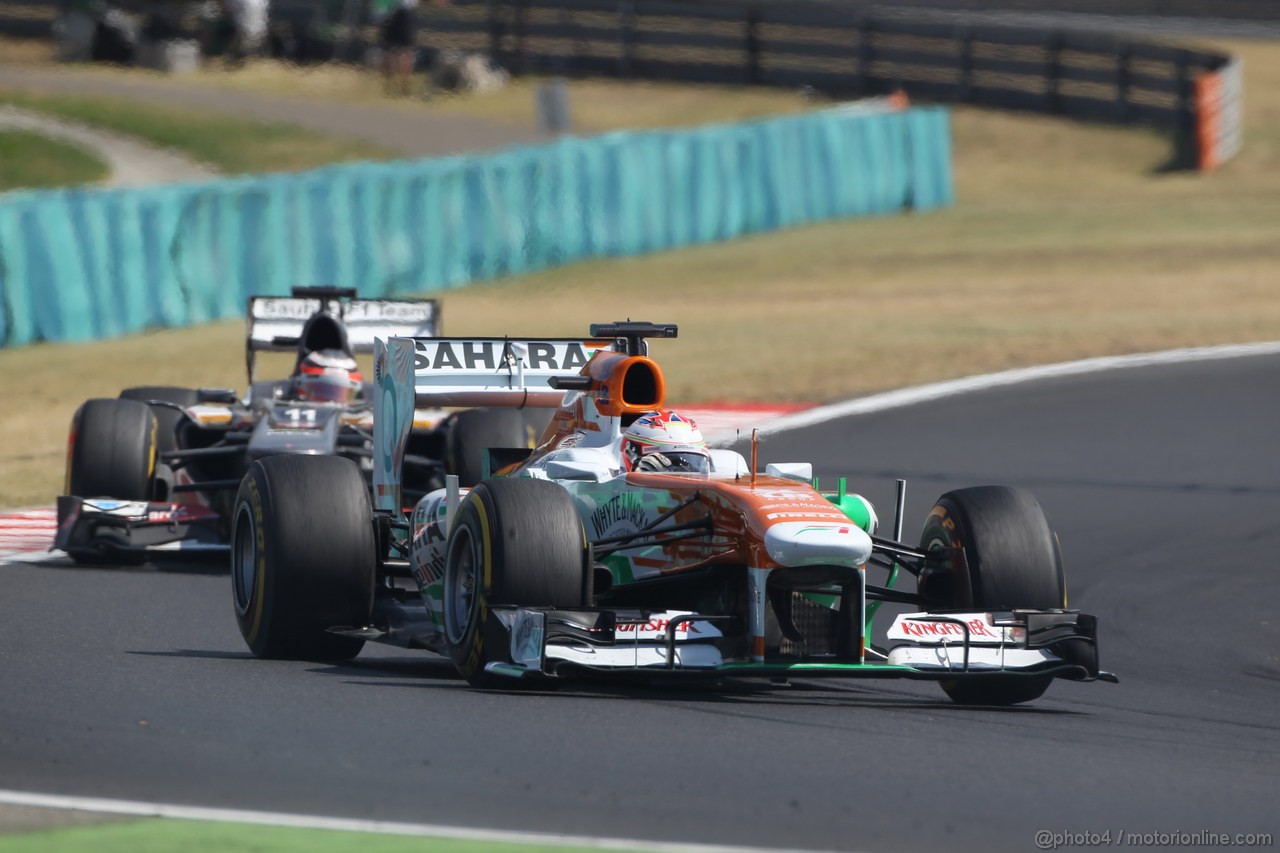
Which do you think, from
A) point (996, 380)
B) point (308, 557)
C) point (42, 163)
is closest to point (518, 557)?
point (308, 557)

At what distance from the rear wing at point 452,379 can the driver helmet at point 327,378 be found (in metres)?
3.47

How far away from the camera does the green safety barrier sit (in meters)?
23.5

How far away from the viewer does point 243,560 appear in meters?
10.3

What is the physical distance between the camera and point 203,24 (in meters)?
44.2

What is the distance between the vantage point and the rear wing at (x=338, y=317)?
595 inches

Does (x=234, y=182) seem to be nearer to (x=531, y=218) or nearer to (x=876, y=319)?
(x=531, y=218)

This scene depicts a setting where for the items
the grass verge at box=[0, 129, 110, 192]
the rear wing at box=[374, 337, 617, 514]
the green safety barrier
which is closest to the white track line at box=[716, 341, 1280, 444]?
the rear wing at box=[374, 337, 617, 514]

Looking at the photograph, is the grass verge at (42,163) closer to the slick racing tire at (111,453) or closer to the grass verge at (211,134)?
the grass verge at (211,134)

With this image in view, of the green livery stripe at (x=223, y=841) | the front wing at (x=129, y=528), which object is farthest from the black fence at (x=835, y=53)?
the green livery stripe at (x=223, y=841)

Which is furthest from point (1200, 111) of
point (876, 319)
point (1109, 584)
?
point (1109, 584)

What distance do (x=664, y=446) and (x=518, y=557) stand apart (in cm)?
116

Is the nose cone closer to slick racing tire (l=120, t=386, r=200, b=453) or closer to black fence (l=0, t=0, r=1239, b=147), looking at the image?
slick racing tire (l=120, t=386, r=200, b=453)

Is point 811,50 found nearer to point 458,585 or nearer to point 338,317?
point 338,317

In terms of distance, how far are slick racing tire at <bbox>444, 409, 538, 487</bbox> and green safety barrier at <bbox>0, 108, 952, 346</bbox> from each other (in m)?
10.5
